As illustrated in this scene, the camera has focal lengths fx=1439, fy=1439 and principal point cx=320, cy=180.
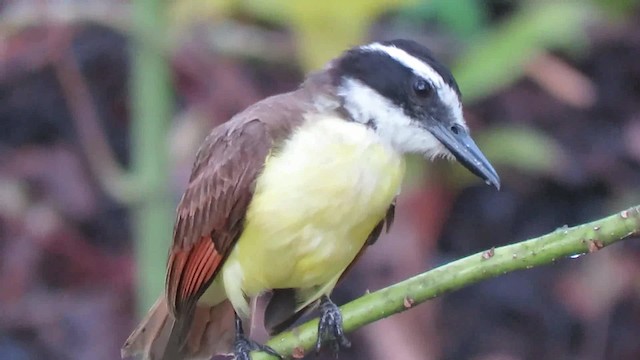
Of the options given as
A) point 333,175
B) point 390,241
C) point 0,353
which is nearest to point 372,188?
point 333,175

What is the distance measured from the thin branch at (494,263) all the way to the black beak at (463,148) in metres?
0.50

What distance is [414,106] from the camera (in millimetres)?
3033

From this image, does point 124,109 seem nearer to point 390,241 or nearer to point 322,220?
point 390,241

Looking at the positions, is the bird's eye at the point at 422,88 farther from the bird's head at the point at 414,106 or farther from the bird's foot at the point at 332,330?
the bird's foot at the point at 332,330

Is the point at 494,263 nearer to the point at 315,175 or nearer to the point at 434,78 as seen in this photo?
the point at 315,175

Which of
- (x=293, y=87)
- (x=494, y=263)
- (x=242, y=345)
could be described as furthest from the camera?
(x=293, y=87)

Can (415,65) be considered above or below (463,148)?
above

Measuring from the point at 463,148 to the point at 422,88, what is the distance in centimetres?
15

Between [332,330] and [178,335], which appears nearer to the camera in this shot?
[332,330]

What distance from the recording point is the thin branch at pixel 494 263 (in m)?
2.28

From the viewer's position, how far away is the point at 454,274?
2412mm

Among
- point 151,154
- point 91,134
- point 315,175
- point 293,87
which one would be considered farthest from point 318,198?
point 293,87

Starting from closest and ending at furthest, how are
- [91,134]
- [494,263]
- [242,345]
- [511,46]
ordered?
[494,263] → [242,345] → [511,46] → [91,134]

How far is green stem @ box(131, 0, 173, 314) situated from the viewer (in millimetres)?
3562
